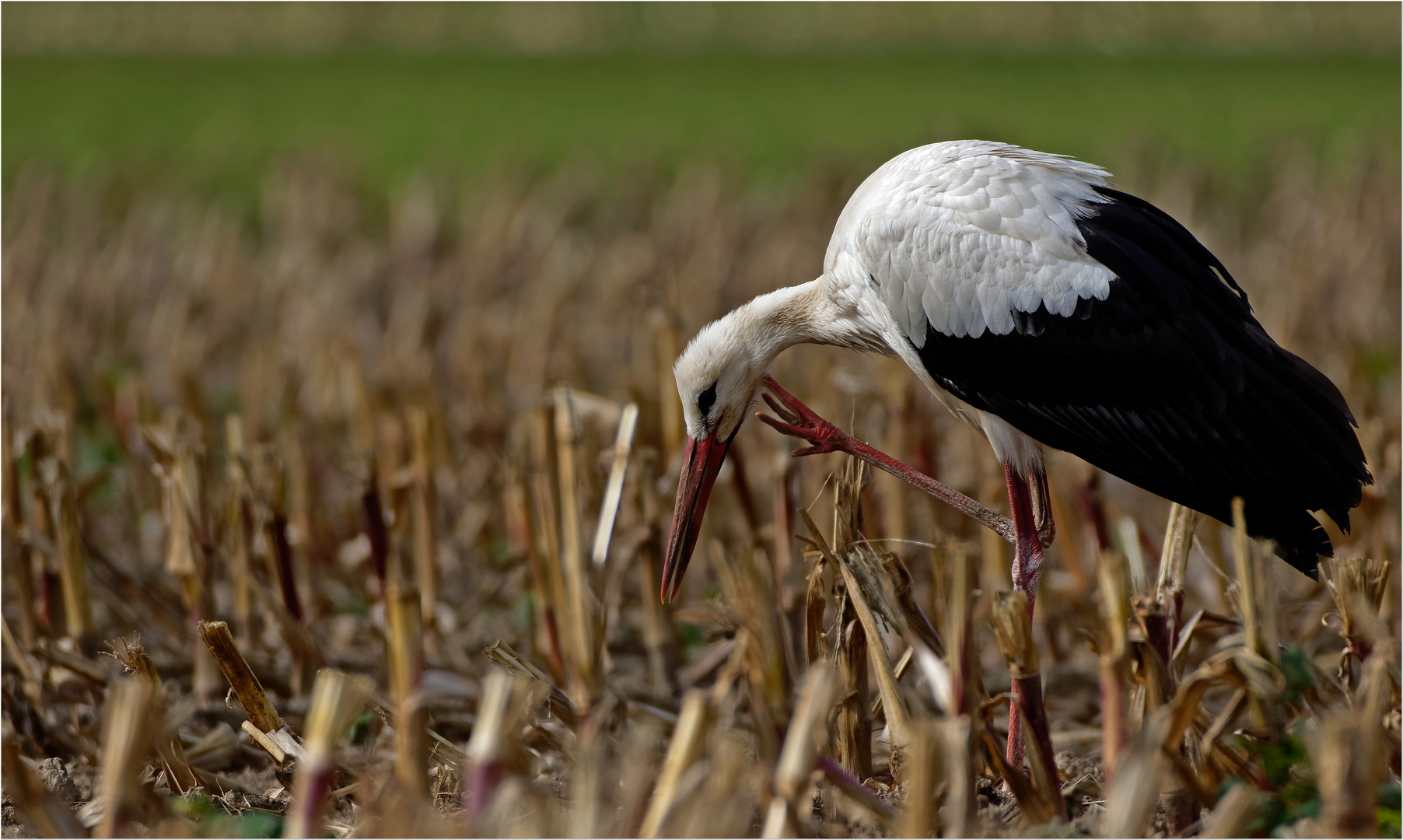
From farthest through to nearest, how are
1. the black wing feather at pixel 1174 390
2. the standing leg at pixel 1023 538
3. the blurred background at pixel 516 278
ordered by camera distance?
1. the blurred background at pixel 516 278
2. the standing leg at pixel 1023 538
3. the black wing feather at pixel 1174 390

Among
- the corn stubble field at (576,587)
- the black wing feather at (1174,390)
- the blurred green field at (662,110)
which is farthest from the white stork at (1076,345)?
the blurred green field at (662,110)

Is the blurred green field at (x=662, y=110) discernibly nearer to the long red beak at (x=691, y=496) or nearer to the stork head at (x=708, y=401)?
the stork head at (x=708, y=401)

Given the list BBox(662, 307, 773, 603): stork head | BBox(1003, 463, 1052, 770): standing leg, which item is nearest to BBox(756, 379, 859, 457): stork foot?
BBox(662, 307, 773, 603): stork head

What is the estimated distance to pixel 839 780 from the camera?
2684 millimetres

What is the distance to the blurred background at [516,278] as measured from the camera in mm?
4840

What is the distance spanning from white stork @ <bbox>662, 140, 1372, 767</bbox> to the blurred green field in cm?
822

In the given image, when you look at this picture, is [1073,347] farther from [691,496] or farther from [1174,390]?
[691,496]

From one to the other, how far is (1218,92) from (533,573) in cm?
1636

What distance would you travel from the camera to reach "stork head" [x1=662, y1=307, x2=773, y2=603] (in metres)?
4.06

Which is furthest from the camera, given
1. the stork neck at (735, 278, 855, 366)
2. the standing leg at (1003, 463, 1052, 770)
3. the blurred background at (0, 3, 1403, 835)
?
the blurred background at (0, 3, 1403, 835)

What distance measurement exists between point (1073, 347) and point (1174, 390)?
0.31 meters

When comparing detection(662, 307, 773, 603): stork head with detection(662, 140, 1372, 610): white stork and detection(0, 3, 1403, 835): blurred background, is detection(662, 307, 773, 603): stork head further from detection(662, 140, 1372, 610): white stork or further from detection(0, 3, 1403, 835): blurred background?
detection(0, 3, 1403, 835): blurred background

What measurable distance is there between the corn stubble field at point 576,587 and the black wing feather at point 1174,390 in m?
0.25

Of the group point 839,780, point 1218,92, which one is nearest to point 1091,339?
point 839,780
